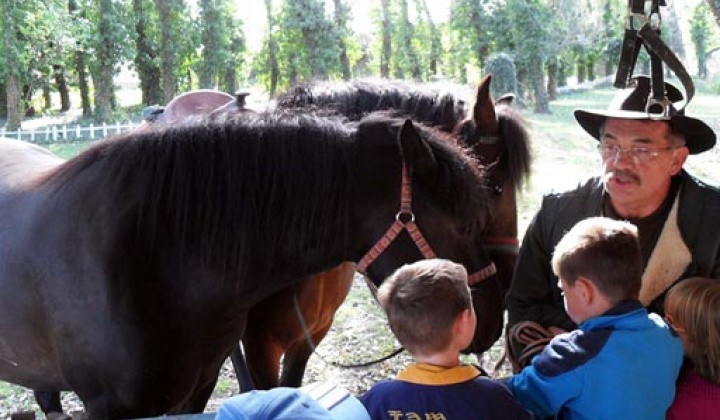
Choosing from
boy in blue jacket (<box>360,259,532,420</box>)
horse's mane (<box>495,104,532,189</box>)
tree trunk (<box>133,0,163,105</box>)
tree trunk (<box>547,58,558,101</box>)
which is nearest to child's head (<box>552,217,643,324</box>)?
boy in blue jacket (<box>360,259,532,420</box>)

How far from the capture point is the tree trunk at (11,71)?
16.1 m

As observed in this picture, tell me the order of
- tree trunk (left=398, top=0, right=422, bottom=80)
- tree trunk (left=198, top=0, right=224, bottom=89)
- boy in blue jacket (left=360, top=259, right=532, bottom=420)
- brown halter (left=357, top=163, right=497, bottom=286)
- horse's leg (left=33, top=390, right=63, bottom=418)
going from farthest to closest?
tree trunk (left=398, top=0, right=422, bottom=80) → tree trunk (left=198, top=0, right=224, bottom=89) → horse's leg (left=33, top=390, right=63, bottom=418) → brown halter (left=357, top=163, right=497, bottom=286) → boy in blue jacket (left=360, top=259, right=532, bottom=420)

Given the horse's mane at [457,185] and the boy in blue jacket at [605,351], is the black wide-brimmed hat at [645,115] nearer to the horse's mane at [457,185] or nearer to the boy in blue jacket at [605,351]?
the horse's mane at [457,185]

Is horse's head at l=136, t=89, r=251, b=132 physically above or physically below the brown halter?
above

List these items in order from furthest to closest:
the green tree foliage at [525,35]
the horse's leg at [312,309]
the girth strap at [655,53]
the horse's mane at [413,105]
Answer: the green tree foliage at [525,35] → the horse's leg at [312,309] → the horse's mane at [413,105] → the girth strap at [655,53]

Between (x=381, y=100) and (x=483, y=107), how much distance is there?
0.46 m

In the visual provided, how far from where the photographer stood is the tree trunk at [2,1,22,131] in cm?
1614

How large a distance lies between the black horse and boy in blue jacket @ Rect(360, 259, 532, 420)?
558 mm

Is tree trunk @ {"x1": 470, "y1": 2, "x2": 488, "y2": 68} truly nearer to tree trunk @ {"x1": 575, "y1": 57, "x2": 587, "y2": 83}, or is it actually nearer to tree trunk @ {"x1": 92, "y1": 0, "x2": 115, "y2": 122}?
tree trunk @ {"x1": 92, "y1": 0, "x2": 115, "y2": 122}

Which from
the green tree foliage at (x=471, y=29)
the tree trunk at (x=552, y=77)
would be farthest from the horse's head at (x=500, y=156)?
the tree trunk at (x=552, y=77)

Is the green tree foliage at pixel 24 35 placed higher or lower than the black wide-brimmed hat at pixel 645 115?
higher

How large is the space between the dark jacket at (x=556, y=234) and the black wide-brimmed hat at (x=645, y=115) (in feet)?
0.43

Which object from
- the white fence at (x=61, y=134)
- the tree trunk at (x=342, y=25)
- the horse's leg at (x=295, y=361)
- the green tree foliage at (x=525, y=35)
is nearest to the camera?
the horse's leg at (x=295, y=361)

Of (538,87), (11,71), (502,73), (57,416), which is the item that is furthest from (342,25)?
(57,416)
